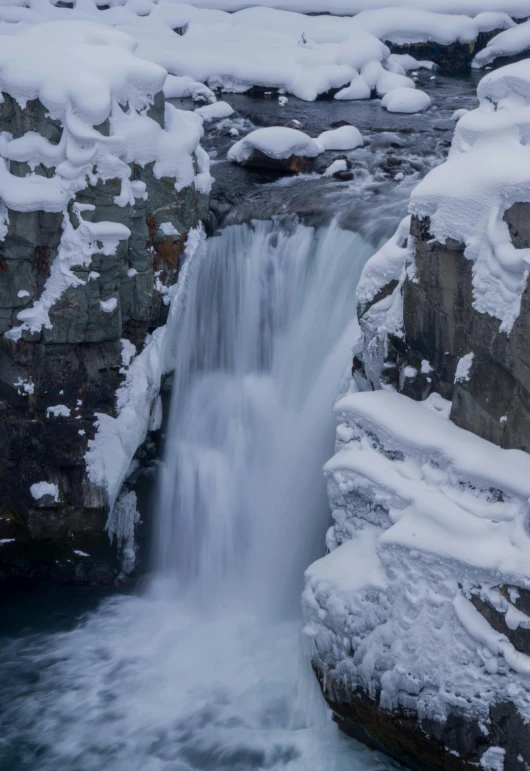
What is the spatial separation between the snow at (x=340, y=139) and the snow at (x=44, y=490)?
4.78 meters

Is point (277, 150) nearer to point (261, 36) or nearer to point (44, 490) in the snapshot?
point (44, 490)

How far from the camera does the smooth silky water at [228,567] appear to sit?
5.47m

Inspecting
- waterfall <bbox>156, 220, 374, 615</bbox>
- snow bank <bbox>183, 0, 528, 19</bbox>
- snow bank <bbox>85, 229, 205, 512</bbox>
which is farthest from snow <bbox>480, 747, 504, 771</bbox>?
snow bank <bbox>183, 0, 528, 19</bbox>

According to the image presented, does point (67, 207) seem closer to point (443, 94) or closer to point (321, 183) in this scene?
point (321, 183)

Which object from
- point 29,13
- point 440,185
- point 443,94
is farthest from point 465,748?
point 29,13

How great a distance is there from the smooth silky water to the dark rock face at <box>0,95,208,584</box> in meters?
0.45

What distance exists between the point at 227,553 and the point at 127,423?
1.29 m

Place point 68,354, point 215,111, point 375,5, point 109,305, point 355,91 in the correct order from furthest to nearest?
point 375,5, point 355,91, point 215,111, point 68,354, point 109,305

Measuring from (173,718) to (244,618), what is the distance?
101 cm

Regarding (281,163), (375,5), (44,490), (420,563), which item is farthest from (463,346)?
(375,5)

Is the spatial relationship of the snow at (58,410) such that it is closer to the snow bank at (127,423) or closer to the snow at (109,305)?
the snow bank at (127,423)

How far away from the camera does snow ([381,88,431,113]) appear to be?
35.3 ft

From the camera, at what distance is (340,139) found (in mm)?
9328

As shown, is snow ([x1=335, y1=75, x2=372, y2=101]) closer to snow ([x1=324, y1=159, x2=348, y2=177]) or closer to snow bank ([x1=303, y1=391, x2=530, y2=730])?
snow ([x1=324, y1=159, x2=348, y2=177])
